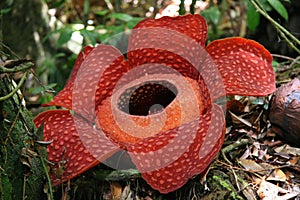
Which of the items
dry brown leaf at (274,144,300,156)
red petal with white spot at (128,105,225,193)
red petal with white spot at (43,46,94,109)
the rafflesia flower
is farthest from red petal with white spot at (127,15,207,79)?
dry brown leaf at (274,144,300,156)

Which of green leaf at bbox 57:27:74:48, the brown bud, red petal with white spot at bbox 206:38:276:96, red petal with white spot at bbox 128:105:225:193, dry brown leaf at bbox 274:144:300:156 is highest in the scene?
red petal with white spot at bbox 206:38:276:96

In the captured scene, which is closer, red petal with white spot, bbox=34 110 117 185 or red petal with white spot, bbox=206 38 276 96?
red petal with white spot, bbox=34 110 117 185

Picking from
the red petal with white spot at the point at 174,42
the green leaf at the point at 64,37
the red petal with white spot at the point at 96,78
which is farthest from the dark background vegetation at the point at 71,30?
the red petal with white spot at the point at 96,78

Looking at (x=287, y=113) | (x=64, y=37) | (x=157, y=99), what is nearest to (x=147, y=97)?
(x=157, y=99)

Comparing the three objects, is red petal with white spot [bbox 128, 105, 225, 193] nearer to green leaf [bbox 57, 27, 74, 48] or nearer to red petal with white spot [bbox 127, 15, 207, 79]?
red petal with white spot [bbox 127, 15, 207, 79]

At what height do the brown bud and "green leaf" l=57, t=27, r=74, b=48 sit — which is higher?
the brown bud

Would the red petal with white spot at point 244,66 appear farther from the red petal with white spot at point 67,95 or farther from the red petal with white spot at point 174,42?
the red petal with white spot at point 67,95
